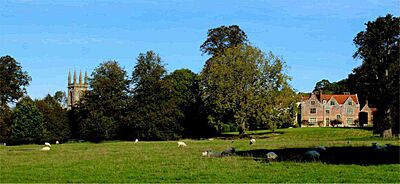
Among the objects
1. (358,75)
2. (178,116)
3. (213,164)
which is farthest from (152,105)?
(213,164)

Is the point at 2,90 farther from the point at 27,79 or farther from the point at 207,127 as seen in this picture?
the point at 207,127

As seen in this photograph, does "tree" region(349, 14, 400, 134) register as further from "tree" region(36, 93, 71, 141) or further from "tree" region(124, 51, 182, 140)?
"tree" region(36, 93, 71, 141)

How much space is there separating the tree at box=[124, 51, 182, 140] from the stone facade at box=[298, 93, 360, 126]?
44.6m

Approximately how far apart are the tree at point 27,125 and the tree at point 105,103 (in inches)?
232

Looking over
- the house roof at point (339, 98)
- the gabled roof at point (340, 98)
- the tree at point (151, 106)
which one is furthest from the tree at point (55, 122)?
the gabled roof at point (340, 98)

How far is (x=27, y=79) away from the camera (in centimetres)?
7812

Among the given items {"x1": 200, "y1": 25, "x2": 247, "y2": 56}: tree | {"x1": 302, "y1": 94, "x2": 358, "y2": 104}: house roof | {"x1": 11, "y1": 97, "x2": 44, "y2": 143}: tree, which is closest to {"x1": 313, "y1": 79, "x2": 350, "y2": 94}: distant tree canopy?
{"x1": 302, "y1": 94, "x2": 358, "y2": 104}: house roof

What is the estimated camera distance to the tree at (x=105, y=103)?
72812 millimetres

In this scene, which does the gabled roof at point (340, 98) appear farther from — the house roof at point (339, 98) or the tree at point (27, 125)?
the tree at point (27, 125)

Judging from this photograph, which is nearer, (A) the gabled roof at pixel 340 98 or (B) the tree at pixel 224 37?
(B) the tree at pixel 224 37

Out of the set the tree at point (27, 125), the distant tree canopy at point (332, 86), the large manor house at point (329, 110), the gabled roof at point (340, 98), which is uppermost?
the distant tree canopy at point (332, 86)

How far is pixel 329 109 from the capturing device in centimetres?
11294

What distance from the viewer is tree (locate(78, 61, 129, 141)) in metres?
72.8

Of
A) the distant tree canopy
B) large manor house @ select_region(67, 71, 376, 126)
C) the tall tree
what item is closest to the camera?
the tall tree
